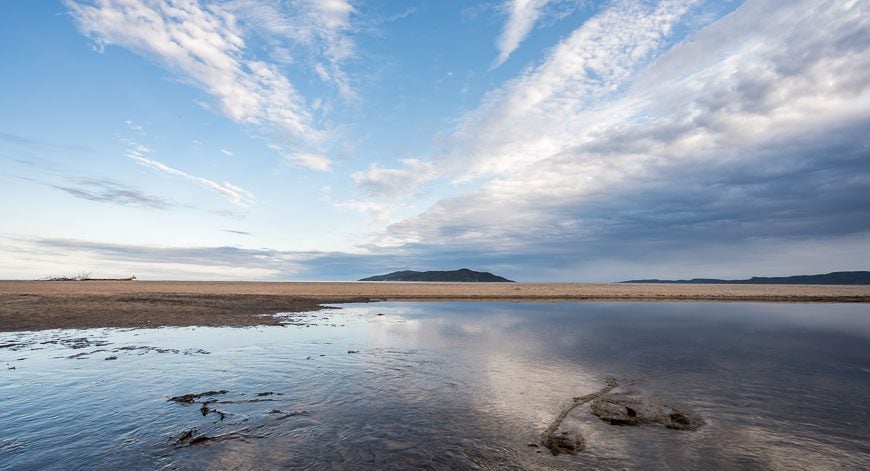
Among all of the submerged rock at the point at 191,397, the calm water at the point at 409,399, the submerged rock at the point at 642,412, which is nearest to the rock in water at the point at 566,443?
the calm water at the point at 409,399

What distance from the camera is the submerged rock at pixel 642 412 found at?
10.5 metres

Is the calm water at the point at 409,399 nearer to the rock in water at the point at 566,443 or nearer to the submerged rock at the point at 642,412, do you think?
the rock in water at the point at 566,443

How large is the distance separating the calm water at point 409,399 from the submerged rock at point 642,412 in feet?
1.16

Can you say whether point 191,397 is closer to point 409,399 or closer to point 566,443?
point 409,399

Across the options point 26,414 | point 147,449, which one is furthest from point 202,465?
point 26,414

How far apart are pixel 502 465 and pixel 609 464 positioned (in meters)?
2.18

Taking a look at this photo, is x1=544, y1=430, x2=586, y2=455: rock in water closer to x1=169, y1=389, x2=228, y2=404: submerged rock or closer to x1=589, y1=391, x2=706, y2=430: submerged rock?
x1=589, y1=391, x2=706, y2=430: submerged rock

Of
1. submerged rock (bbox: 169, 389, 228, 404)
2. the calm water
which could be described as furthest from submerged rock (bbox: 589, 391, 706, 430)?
submerged rock (bbox: 169, 389, 228, 404)

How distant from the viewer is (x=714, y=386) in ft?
46.3

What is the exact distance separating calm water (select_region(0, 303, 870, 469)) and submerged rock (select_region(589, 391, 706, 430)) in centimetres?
36

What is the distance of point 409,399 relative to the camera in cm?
1245

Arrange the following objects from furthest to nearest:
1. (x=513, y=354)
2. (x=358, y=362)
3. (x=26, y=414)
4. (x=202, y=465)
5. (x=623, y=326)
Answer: (x=623, y=326)
(x=513, y=354)
(x=358, y=362)
(x=26, y=414)
(x=202, y=465)

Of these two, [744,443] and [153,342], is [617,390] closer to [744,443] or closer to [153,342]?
[744,443]

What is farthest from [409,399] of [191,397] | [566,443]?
[191,397]
